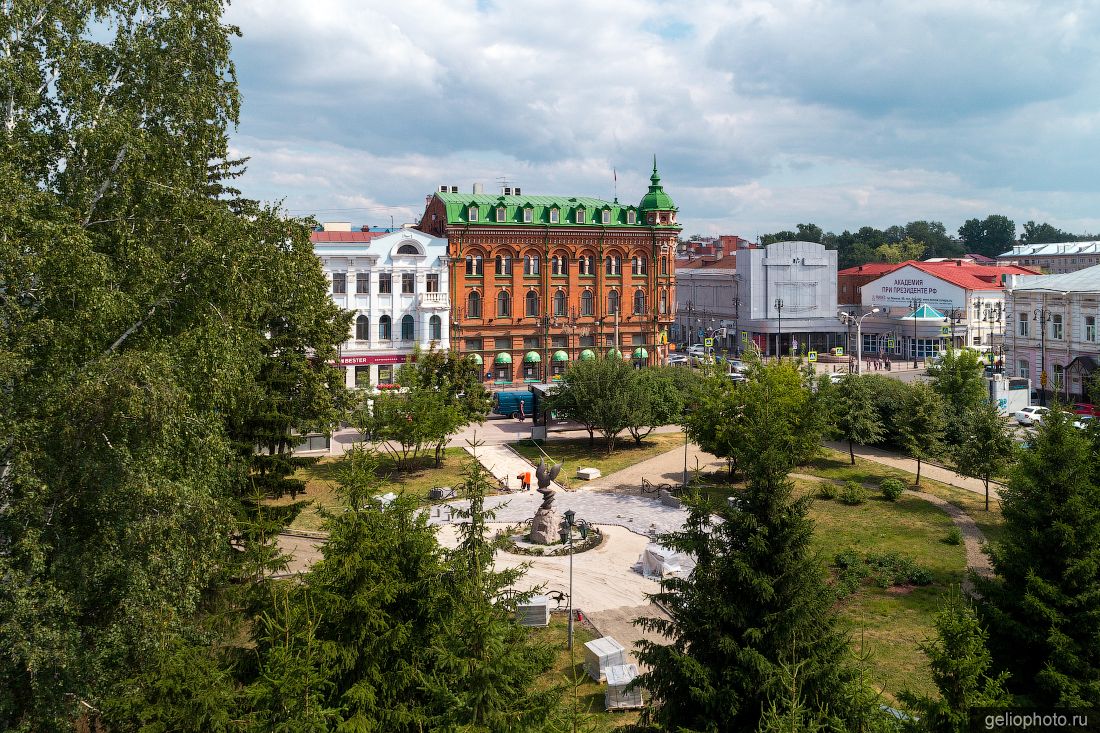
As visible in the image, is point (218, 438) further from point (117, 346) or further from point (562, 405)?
point (562, 405)

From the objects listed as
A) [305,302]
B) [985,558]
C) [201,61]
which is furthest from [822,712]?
[985,558]

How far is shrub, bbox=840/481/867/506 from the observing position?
32.6m

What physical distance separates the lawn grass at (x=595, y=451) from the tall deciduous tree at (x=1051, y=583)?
23.4 m

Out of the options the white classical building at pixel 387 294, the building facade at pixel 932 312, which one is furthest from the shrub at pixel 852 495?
the building facade at pixel 932 312

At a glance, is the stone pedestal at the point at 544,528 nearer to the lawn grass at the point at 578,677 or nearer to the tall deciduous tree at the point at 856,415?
the lawn grass at the point at 578,677

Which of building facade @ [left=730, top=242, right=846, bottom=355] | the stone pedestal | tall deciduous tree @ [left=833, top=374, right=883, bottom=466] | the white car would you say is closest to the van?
tall deciduous tree @ [left=833, top=374, right=883, bottom=466]

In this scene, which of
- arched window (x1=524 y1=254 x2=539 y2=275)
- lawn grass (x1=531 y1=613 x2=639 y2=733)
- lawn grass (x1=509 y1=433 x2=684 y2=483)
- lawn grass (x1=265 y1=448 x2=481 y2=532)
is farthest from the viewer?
arched window (x1=524 y1=254 x2=539 y2=275)


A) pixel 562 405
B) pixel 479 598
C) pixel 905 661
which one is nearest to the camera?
pixel 479 598

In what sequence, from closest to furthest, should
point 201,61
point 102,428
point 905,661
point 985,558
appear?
point 102,428
point 201,61
point 905,661
point 985,558

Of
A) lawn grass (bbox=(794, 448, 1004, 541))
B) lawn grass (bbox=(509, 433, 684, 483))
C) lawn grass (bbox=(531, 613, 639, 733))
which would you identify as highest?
lawn grass (bbox=(509, 433, 684, 483))

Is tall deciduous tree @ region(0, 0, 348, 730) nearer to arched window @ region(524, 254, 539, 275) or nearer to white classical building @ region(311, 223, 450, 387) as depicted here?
white classical building @ region(311, 223, 450, 387)

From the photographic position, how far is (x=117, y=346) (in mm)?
14953

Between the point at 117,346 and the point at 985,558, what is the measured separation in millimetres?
25658

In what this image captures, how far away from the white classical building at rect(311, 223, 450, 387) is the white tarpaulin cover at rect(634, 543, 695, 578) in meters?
36.1
